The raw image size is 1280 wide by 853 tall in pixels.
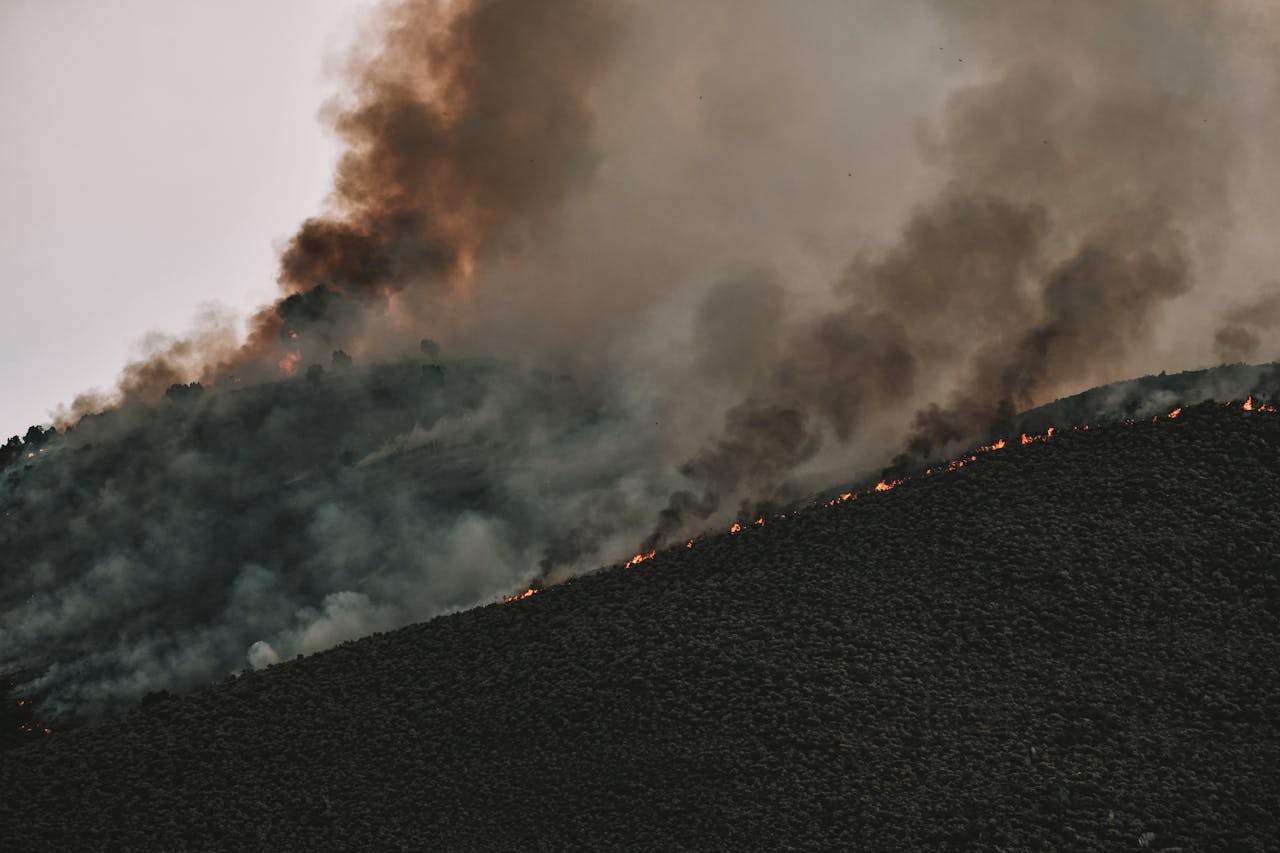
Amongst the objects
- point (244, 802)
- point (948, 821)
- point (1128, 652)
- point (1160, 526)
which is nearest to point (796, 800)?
point (948, 821)

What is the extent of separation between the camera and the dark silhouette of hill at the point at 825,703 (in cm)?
3584

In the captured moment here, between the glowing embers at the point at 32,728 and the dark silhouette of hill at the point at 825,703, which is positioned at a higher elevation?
the glowing embers at the point at 32,728

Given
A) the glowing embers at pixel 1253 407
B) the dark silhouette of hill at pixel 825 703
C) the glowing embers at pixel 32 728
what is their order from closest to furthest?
the dark silhouette of hill at pixel 825 703 → the glowing embers at pixel 1253 407 → the glowing embers at pixel 32 728

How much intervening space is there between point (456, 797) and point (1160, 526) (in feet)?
106

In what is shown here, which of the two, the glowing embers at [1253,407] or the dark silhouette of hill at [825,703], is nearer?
the dark silhouette of hill at [825,703]

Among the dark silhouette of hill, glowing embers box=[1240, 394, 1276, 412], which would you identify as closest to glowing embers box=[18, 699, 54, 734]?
the dark silhouette of hill

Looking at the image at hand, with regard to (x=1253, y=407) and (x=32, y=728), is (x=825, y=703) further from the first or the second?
(x=32, y=728)

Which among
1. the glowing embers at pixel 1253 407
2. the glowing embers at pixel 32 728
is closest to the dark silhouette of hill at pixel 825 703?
the glowing embers at pixel 1253 407

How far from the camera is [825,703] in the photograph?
4175cm

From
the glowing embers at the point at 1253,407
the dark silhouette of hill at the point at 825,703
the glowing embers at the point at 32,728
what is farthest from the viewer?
the glowing embers at the point at 32,728

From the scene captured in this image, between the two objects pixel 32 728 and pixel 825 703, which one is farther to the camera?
pixel 32 728

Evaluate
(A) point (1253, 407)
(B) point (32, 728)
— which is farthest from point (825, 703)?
(B) point (32, 728)

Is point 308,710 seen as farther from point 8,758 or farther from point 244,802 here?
point 8,758

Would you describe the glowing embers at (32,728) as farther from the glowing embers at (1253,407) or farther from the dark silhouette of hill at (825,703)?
the glowing embers at (1253,407)
